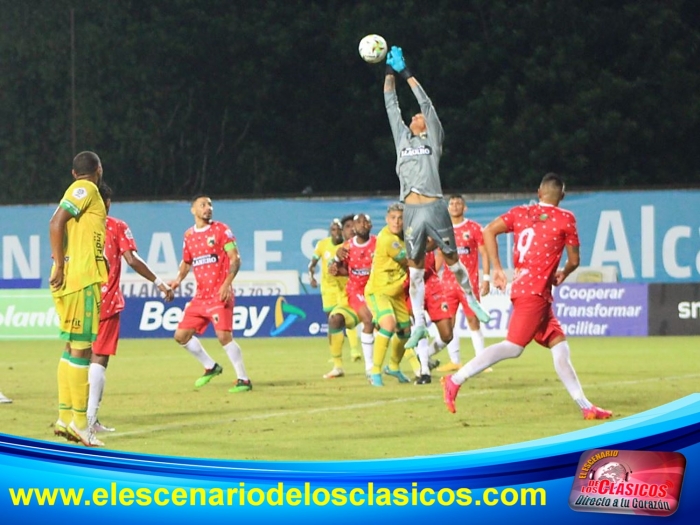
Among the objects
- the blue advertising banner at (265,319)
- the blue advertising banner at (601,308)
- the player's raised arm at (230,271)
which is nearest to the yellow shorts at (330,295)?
the player's raised arm at (230,271)

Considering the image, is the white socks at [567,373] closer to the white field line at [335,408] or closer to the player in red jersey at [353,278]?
the white field line at [335,408]

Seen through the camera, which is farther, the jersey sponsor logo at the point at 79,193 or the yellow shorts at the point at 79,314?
the yellow shorts at the point at 79,314

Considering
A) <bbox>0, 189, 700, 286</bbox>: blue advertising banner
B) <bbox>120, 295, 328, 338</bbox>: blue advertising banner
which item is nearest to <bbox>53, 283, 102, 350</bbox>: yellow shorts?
<bbox>120, 295, 328, 338</bbox>: blue advertising banner

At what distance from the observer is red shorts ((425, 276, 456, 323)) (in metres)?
15.4

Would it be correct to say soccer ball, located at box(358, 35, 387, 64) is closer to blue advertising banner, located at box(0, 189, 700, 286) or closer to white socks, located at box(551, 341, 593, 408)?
white socks, located at box(551, 341, 593, 408)

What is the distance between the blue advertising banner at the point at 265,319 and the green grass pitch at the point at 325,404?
5.48 meters

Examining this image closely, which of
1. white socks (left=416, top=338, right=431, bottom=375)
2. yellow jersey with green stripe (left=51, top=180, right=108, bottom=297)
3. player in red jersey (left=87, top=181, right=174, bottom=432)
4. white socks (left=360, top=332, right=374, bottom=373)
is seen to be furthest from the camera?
white socks (left=360, top=332, right=374, bottom=373)

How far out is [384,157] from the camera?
48000 mm

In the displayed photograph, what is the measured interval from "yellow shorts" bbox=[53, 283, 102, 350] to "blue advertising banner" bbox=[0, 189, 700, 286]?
63.8ft

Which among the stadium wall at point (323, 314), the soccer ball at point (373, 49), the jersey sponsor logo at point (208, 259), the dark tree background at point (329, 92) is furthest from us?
the dark tree background at point (329, 92)

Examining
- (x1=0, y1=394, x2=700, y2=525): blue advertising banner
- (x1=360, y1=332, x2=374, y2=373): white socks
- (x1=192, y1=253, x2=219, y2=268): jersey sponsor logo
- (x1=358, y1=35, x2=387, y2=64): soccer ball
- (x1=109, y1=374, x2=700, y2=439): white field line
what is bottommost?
(x1=109, y1=374, x2=700, y2=439): white field line

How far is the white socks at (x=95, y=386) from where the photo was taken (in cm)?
1068

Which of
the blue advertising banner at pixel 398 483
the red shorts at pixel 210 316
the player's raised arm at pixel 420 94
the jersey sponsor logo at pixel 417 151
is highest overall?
the player's raised arm at pixel 420 94

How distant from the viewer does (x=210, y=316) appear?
14.8 m
